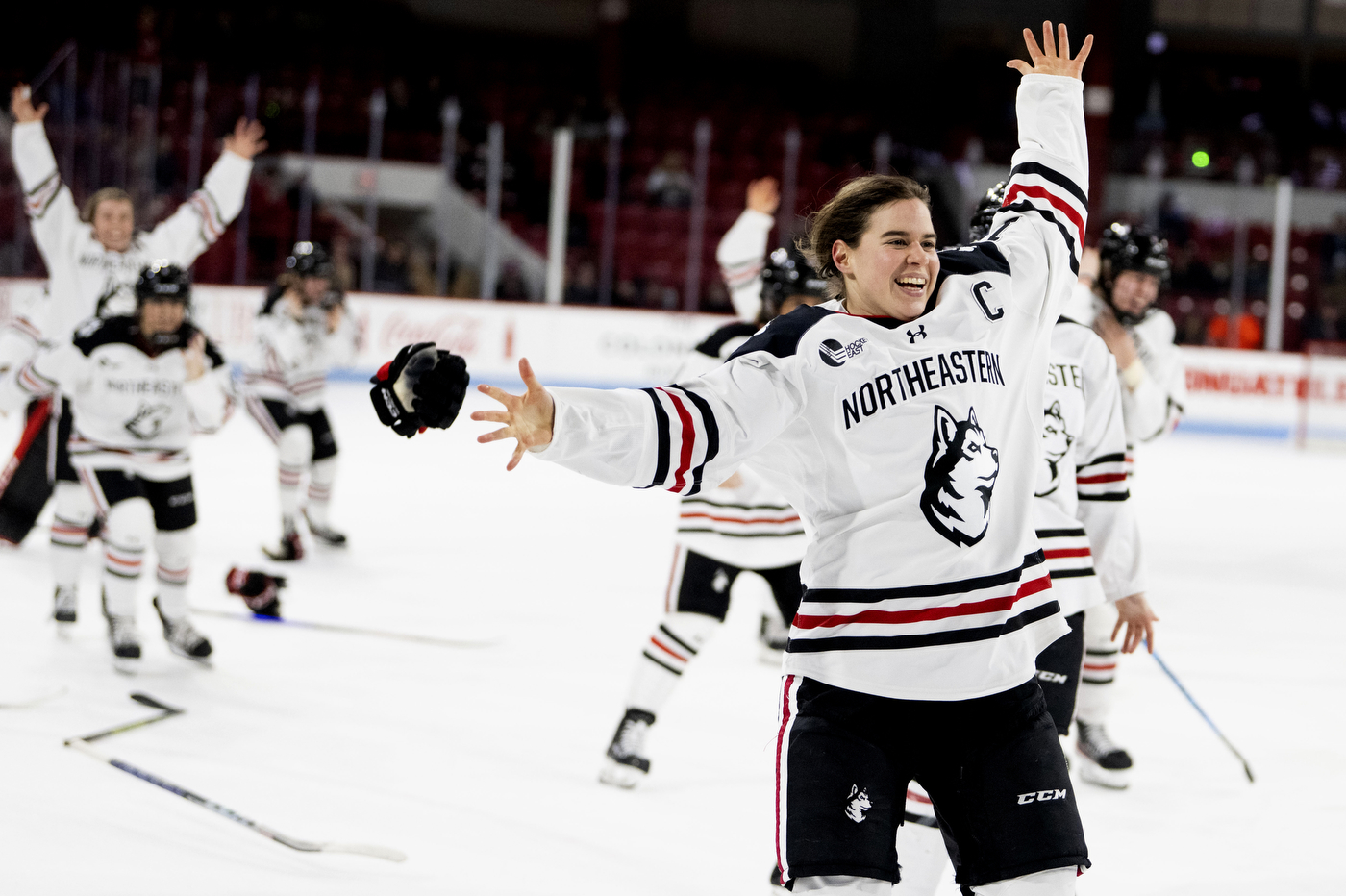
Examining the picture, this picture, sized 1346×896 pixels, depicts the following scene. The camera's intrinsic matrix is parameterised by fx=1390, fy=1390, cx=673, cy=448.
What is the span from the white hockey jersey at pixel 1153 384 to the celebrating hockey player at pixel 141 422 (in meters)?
2.65

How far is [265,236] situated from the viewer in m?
14.1

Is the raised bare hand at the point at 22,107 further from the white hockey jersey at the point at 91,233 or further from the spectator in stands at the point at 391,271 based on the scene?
the spectator in stands at the point at 391,271

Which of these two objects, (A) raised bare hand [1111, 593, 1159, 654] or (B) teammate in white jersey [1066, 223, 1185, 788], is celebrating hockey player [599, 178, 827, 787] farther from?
(A) raised bare hand [1111, 593, 1159, 654]

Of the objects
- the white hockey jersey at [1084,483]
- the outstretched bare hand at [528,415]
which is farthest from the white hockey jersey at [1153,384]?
the outstretched bare hand at [528,415]

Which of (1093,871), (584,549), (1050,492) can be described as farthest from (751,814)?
(584,549)

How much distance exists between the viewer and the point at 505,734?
3.84m

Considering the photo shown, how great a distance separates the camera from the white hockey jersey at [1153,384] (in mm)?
3721

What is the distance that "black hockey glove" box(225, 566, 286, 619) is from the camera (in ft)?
15.6

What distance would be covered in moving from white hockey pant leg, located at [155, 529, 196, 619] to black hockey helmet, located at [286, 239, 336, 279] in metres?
2.14

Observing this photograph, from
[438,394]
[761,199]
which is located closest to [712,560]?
[761,199]

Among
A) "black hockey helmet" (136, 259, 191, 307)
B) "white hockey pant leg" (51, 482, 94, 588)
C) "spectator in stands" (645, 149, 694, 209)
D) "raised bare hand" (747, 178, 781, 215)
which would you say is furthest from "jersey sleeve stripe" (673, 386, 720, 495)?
"spectator in stands" (645, 149, 694, 209)

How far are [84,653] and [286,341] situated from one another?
6.84 ft

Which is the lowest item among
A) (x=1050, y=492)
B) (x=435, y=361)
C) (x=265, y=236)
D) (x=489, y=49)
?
(x=1050, y=492)

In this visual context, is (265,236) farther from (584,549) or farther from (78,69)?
(584,549)
